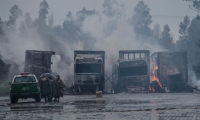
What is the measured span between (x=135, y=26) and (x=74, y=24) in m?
19.2

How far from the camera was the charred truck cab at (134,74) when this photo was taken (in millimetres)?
43375

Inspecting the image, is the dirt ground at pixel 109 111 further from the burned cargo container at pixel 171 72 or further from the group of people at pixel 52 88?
Result: the burned cargo container at pixel 171 72

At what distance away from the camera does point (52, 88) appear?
2900 centimetres

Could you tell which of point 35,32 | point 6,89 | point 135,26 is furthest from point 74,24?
point 6,89

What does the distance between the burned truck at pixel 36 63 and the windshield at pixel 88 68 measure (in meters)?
2.90

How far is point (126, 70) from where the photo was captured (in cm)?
4400

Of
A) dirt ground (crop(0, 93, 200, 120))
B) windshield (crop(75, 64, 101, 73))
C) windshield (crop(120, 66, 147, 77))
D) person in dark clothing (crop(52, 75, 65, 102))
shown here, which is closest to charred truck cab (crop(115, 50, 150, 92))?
windshield (crop(120, 66, 147, 77))

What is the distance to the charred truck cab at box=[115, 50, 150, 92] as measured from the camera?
43.4 metres

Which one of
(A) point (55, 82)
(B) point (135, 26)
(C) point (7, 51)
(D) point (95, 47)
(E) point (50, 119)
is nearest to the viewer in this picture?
(E) point (50, 119)

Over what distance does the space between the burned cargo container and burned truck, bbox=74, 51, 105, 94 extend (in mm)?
6083

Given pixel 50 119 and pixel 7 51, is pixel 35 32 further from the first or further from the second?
pixel 50 119

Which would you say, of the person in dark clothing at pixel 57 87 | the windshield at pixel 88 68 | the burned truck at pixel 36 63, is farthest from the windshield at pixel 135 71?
the person in dark clothing at pixel 57 87

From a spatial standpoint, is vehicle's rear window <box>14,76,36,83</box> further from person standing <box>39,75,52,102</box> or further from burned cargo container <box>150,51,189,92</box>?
burned cargo container <box>150,51,189,92</box>

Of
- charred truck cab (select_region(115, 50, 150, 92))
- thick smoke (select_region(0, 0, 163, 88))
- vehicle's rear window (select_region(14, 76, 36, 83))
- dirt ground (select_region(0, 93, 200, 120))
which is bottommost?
dirt ground (select_region(0, 93, 200, 120))
